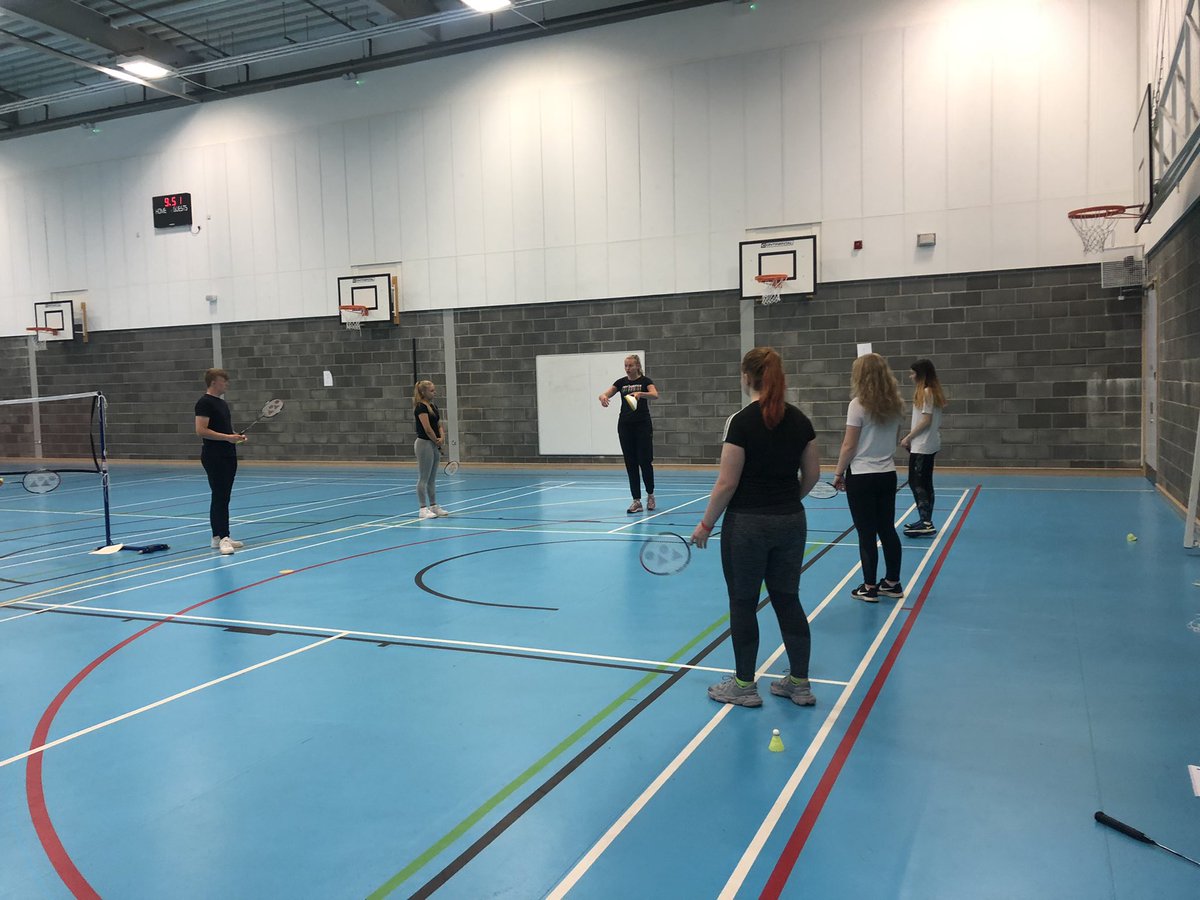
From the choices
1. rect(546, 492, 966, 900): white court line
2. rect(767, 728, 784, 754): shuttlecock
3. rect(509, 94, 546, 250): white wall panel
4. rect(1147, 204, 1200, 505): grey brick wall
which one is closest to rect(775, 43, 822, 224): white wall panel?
rect(509, 94, 546, 250): white wall panel

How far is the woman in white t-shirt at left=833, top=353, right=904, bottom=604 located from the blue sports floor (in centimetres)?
50

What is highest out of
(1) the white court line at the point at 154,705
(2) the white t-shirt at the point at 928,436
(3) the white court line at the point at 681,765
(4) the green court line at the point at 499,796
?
(2) the white t-shirt at the point at 928,436

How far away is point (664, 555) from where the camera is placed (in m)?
6.51

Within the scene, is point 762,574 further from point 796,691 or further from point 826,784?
point 826,784

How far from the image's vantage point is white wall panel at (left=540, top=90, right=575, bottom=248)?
18688 millimetres

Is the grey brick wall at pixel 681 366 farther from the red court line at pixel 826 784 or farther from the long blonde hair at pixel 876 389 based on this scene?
the red court line at pixel 826 784

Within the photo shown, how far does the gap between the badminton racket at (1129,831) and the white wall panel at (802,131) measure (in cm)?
1478

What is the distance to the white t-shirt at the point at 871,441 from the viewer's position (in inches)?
251

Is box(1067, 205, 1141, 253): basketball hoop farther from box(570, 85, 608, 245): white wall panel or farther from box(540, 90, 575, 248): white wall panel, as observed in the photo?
box(540, 90, 575, 248): white wall panel

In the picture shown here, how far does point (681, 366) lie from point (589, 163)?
4843mm

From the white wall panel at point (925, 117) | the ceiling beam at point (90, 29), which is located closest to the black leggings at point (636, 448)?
the white wall panel at point (925, 117)

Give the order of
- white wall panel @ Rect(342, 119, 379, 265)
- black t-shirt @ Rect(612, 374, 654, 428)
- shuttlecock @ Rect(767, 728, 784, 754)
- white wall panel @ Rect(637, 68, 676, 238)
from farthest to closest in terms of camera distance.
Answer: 1. white wall panel @ Rect(342, 119, 379, 265)
2. white wall panel @ Rect(637, 68, 676, 238)
3. black t-shirt @ Rect(612, 374, 654, 428)
4. shuttlecock @ Rect(767, 728, 784, 754)

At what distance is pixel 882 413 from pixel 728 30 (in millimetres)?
13596

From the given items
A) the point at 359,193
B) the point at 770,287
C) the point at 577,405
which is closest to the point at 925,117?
the point at 770,287
